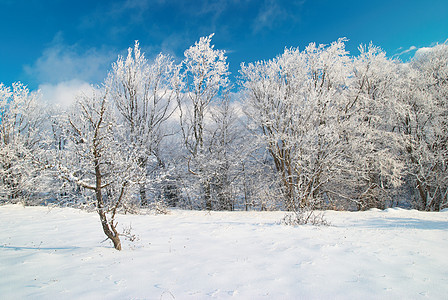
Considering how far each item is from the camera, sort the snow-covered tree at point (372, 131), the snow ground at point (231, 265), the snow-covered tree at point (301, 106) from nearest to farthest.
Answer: the snow ground at point (231, 265) → the snow-covered tree at point (301, 106) → the snow-covered tree at point (372, 131)

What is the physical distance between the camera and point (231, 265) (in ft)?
13.0

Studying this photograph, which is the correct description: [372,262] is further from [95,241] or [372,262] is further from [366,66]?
[366,66]

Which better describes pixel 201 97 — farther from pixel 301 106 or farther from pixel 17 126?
pixel 17 126

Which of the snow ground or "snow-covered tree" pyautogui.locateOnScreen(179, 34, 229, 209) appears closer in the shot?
the snow ground

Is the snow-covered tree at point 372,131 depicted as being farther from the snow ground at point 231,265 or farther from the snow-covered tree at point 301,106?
the snow ground at point 231,265

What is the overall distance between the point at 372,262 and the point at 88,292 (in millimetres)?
4569

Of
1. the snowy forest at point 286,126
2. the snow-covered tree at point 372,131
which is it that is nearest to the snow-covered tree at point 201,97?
the snowy forest at point 286,126

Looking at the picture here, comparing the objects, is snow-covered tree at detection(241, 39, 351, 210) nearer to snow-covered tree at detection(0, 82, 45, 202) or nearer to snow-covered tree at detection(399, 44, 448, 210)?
snow-covered tree at detection(399, 44, 448, 210)

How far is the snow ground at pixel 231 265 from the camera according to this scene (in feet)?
9.75

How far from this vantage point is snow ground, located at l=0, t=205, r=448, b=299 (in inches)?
117

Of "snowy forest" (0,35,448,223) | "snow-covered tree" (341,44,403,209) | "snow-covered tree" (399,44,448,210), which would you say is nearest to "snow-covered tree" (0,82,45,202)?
"snowy forest" (0,35,448,223)

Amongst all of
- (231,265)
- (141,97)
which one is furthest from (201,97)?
(231,265)

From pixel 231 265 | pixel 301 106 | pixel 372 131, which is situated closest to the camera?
pixel 231 265

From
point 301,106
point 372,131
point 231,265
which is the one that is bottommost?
point 231,265
